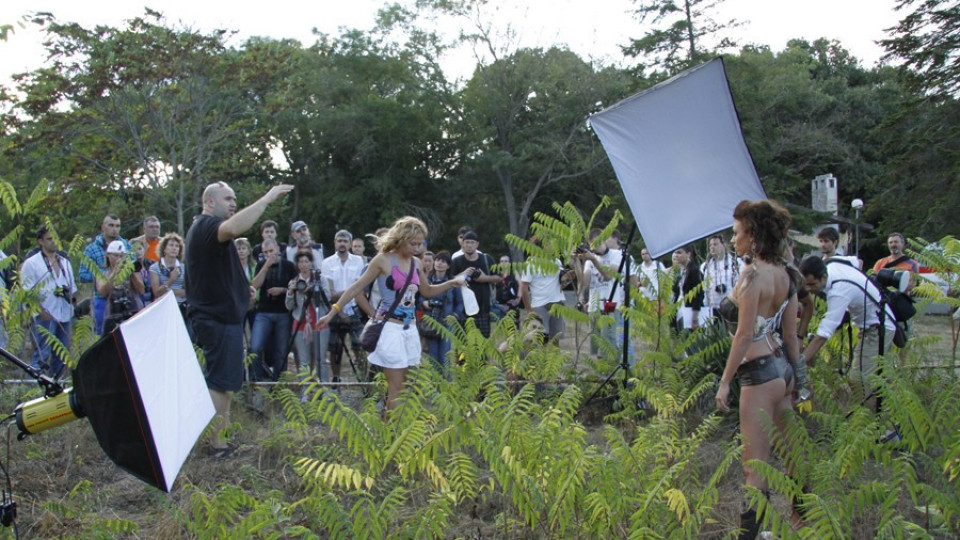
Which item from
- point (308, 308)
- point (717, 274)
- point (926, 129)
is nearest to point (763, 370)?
point (308, 308)

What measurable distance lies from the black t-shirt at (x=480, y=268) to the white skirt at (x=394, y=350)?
12.1 ft

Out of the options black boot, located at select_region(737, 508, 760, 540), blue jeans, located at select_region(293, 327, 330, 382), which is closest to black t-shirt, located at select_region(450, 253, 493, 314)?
blue jeans, located at select_region(293, 327, 330, 382)

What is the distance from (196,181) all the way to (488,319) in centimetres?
1580

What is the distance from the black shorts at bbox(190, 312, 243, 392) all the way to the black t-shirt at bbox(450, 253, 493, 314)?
14.4 ft

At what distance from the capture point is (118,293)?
26.9 feet

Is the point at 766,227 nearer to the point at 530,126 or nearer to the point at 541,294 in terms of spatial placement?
the point at 541,294

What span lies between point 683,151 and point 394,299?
2666 mm

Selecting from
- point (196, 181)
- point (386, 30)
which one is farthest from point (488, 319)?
point (386, 30)

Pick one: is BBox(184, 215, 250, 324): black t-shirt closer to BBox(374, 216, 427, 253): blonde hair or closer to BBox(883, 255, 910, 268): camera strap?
BBox(374, 216, 427, 253): blonde hair

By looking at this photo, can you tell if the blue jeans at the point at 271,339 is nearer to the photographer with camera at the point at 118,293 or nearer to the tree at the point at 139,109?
the photographer with camera at the point at 118,293

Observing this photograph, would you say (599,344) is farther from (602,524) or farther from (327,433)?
(602,524)

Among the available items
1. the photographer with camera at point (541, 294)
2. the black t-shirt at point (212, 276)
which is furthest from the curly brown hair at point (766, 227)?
the photographer with camera at point (541, 294)

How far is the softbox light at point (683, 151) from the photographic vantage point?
6523 mm

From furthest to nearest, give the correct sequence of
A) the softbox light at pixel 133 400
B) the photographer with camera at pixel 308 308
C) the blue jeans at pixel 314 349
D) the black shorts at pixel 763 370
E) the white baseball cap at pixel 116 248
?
Answer: the blue jeans at pixel 314 349 < the photographer with camera at pixel 308 308 < the white baseball cap at pixel 116 248 < the black shorts at pixel 763 370 < the softbox light at pixel 133 400
